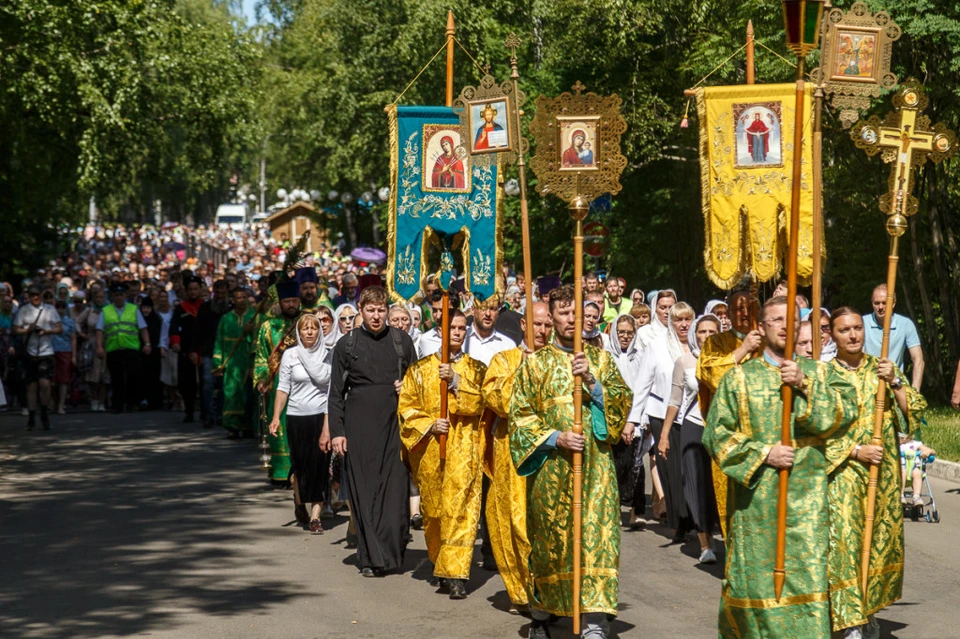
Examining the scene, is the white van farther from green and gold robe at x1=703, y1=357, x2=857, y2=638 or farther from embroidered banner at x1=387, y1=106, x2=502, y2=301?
green and gold robe at x1=703, y1=357, x2=857, y2=638

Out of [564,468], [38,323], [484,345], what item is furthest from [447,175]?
[38,323]

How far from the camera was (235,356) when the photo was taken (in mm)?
18406

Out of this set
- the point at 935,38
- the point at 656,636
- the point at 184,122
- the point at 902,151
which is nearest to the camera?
the point at 656,636

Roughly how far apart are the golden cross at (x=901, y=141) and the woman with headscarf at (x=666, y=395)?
9.06 ft

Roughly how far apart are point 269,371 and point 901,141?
6521 mm

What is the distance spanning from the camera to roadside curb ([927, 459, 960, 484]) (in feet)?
50.3

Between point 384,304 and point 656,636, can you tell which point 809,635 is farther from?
point 384,304

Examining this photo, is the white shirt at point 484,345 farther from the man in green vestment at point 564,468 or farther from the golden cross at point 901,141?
the golden cross at point 901,141

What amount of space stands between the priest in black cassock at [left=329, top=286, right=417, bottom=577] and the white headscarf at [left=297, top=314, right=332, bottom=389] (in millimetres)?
1565

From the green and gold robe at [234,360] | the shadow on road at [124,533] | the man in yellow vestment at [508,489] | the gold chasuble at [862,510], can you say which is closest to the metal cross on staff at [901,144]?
the gold chasuble at [862,510]

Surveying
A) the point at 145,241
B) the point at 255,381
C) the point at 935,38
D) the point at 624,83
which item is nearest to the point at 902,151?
Answer: the point at 255,381

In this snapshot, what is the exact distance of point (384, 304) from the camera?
10.8 m

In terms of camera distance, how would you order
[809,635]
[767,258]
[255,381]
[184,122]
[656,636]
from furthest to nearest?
[184,122] < [255,381] < [767,258] < [656,636] < [809,635]

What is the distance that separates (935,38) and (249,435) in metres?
9.57
